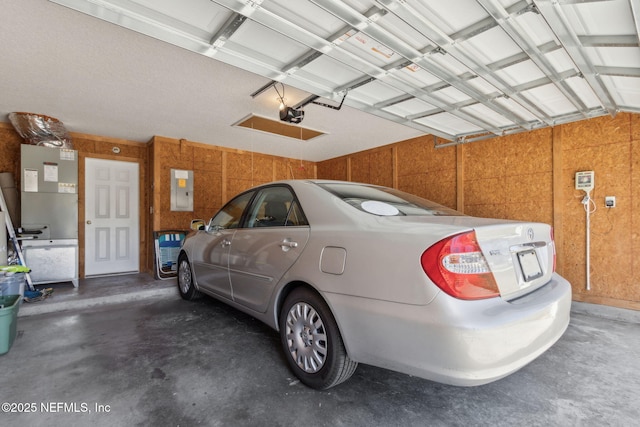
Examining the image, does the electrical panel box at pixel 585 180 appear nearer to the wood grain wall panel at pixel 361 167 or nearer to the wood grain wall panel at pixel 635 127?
the wood grain wall panel at pixel 635 127

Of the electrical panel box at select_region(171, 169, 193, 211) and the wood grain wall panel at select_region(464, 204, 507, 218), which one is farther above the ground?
the electrical panel box at select_region(171, 169, 193, 211)

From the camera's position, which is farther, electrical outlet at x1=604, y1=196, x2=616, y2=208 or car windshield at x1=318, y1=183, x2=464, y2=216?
electrical outlet at x1=604, y1=196, x2=616, y2=208

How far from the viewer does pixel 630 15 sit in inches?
68.1

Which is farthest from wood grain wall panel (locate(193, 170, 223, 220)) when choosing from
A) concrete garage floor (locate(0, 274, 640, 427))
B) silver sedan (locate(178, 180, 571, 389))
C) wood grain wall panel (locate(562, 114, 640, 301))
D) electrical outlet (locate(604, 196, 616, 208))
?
electrical outlet (locate(604, 196, 616, 208))

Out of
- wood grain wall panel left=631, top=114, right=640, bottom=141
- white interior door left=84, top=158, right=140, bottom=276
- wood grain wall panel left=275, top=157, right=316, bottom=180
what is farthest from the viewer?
wood grain wall panel left=275, top=157, right=316, bottom=180

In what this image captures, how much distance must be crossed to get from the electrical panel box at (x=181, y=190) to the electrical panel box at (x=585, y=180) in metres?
5.87

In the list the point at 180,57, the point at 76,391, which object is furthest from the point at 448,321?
the point at 180,57

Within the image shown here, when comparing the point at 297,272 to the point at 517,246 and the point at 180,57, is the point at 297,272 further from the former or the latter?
the point at 180,57

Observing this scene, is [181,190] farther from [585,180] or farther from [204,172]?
[585,180]

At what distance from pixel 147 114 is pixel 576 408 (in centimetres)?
518

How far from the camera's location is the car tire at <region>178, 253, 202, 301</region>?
3.79 m

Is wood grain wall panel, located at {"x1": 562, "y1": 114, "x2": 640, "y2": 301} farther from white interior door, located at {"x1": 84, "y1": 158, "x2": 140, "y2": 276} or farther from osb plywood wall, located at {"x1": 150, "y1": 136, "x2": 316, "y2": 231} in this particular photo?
white interior door, located at {"x1": 84, "y1": 158, "x2": 140, "y2": 276}

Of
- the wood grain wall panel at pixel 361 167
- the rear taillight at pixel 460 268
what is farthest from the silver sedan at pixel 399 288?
the wood grain wall panel at pixel 361 167

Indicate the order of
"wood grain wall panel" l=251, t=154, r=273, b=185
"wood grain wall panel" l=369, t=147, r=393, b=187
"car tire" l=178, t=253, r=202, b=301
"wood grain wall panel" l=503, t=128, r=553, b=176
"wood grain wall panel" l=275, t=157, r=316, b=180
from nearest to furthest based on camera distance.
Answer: "car tire" l=178, t=253, r=202, b=301
"wood grain wall panel" l=503, t=128, r=553, b=176
"wood grain wall panel" l=369, t=147, r=393, b=187
"wood grain wall panel" l=251, t=154, r=273, b=185
"wood grain wall panel" l=275, t=157, r=316, b=180
